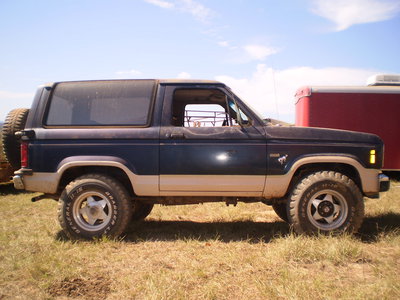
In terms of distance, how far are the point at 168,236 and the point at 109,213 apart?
2.91 feet

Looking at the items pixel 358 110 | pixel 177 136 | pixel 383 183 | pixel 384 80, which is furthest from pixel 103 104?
pixel 384 80

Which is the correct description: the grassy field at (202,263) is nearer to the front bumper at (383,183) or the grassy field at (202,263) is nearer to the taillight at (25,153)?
the front bumper at (383,183)

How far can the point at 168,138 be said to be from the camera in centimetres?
393

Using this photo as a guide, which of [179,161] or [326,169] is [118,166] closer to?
[179,161]

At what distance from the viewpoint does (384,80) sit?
8.64 metres

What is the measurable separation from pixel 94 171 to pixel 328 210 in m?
3.20

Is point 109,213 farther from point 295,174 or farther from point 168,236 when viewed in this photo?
point 295,174

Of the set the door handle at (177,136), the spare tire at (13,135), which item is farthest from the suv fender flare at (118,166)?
the spare tire at (13,135)

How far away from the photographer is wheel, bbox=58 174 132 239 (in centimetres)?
395

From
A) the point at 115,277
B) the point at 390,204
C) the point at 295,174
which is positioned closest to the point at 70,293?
the point at 115,277

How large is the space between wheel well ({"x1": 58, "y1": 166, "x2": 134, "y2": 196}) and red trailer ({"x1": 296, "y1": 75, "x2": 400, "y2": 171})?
5632 millimetres

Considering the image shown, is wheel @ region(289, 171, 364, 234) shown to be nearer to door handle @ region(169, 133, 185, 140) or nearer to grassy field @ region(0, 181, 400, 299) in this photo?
grassy field @ region(0, 181, 400, 299)


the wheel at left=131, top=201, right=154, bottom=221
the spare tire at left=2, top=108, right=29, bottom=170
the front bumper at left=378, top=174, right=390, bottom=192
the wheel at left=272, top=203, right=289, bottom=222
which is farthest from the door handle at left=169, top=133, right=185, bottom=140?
the front bumper at left=378, top=174, right=390, bottom=192

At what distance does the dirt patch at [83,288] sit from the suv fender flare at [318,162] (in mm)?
2253
